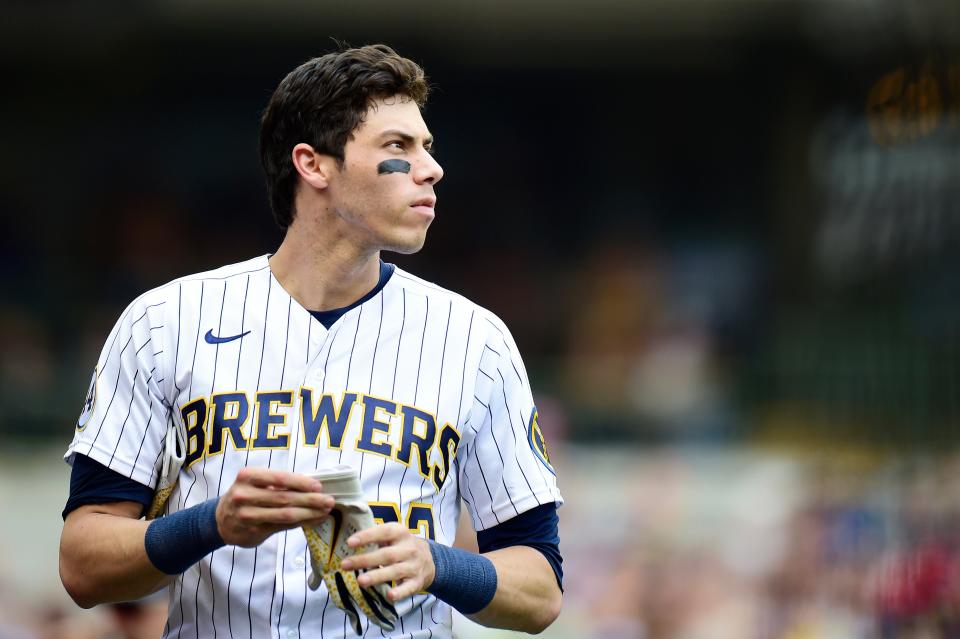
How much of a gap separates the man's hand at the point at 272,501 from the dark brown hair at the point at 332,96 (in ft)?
2.41

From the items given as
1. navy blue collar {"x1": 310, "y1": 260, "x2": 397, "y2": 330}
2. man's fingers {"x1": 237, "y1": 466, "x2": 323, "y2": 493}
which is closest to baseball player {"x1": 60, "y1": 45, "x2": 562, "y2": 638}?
navy blue collar {"x1": 310, "y1": 260, "x2": 397, "y2": 330}

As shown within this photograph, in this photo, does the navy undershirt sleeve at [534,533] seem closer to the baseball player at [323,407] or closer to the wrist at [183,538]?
the baseball player at [323,407]

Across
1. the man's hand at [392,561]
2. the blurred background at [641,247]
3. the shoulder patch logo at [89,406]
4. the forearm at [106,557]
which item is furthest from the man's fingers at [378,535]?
the blurred background at [641,247]

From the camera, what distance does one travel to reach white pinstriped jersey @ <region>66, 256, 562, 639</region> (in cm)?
245

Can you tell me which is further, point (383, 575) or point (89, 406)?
point (89, 406)

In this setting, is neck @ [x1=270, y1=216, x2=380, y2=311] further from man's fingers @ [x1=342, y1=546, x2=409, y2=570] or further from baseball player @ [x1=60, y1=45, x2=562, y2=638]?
man's fingers @ [x1=342, y1=546, x2=409, y2=570]

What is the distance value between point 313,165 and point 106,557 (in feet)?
2.81

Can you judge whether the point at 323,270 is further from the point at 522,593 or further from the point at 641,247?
the point at 641,247

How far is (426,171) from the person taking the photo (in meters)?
2.54

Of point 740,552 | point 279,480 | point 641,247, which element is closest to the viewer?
point 279,480

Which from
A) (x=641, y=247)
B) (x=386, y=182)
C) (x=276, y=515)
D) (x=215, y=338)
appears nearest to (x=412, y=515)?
(x=276, y=515)

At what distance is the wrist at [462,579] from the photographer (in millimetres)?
2303

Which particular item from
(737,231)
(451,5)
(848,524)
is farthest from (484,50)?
(848,524)

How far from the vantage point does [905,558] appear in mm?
5930
